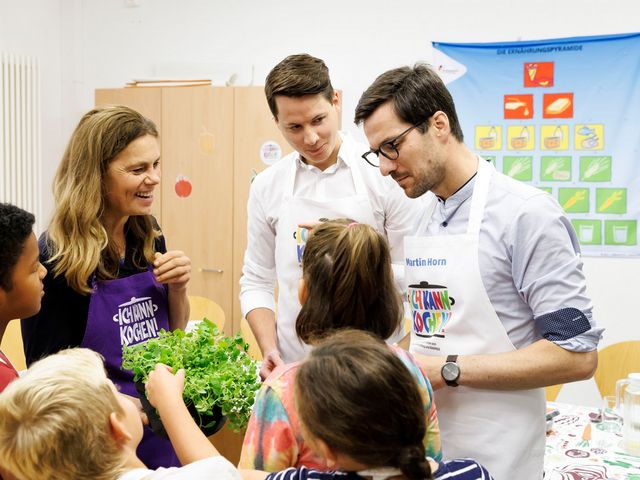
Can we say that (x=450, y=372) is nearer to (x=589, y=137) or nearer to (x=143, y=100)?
(x=589, y=137)

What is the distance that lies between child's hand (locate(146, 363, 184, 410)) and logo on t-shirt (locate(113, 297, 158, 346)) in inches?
15.7

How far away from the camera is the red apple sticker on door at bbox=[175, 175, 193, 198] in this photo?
4.36 m

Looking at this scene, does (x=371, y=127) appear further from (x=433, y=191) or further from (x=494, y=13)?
(x=494, y=13)

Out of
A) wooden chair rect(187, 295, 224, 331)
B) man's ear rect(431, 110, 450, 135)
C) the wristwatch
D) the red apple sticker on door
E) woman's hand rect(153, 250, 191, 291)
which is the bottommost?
wooden chair rect(187, 295, 224, 331)

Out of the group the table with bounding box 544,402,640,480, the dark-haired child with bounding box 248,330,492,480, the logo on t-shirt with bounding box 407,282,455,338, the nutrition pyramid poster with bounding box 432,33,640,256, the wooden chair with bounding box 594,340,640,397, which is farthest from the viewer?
the nutrition pyramid poster with bounding box 432,33,640,256

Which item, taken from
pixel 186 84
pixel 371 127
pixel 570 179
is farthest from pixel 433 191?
pixel 186 84

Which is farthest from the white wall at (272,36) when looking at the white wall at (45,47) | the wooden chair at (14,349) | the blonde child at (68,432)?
the blonde child at (68,432)

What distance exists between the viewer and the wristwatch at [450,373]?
147cm

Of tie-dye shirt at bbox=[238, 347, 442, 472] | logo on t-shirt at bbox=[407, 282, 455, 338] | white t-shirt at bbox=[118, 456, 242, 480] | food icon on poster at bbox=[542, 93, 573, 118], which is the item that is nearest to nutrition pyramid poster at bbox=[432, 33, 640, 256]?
food icon on poster at bbox=[542, 93, 573, 118]

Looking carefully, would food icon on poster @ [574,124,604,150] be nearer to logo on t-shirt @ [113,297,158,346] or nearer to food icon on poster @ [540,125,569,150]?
food icon on poster @ [540,125,569,150]

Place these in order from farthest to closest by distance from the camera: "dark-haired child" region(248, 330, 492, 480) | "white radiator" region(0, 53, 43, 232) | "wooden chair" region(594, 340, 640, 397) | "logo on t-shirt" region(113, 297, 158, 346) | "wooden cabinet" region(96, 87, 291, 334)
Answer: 1. "white radiator" region(0, 53, 43, 232)
2. "wooden cabinet" region(96, 87, 291, 334)
3. "wooden chair" region(594, 340, 640, 397)
4. "logo on t-shirt" region(113, 297, 158, 346)
5. "dark-haired child" region(248, 330, 492, 480)

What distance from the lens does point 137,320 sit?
176cm

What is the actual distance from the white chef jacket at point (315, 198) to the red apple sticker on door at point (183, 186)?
223 cm

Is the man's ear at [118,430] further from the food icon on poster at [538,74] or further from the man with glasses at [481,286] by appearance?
the food icon on poster at [538,74]
